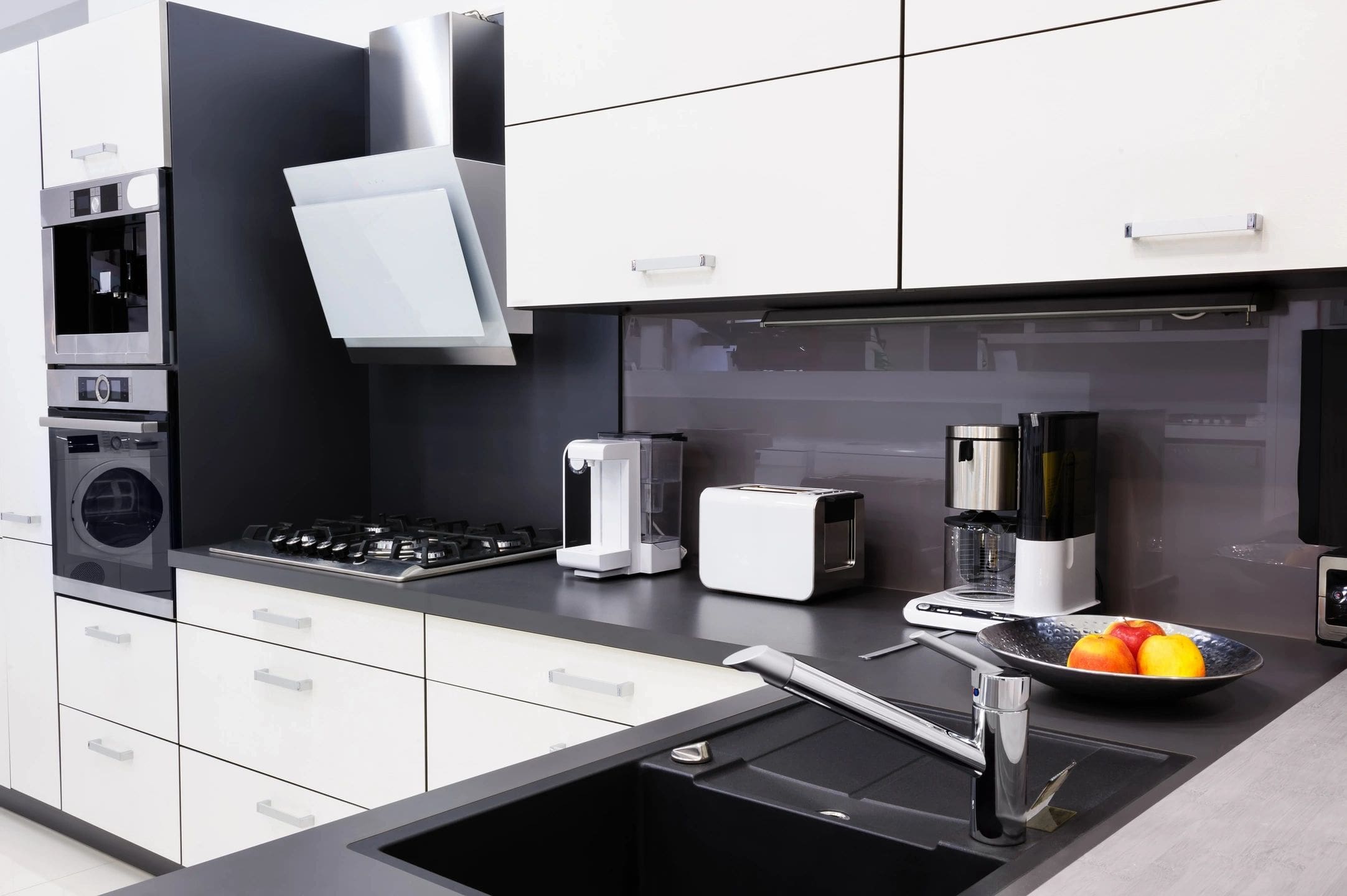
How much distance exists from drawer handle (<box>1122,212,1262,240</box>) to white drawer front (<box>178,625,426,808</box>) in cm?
152

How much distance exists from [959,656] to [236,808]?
2175mm

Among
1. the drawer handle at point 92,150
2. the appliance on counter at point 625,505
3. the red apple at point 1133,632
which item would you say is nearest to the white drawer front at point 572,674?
the appliance on counter at point 625,505

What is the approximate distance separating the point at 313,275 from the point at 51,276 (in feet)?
2.53

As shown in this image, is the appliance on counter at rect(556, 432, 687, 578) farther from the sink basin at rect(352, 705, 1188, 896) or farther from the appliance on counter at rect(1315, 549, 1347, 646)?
the appliance on counter at rect(1315, 549, 1347, 646)

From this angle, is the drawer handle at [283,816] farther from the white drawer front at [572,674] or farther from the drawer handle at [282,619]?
the white drawer front at [572,674]

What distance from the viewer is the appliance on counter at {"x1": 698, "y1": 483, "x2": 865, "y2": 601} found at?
203 cm

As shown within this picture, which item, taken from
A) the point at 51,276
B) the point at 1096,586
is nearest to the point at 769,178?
the point at 1096,586

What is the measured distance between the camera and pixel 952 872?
967mm

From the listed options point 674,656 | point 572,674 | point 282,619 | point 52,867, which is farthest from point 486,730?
point 52,867

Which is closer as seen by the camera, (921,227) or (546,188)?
(921,227)

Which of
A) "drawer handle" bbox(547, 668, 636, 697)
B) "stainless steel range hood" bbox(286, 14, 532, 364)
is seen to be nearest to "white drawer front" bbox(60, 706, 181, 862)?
"stainless steel range hood" bbox(286, 14, 532, 364)

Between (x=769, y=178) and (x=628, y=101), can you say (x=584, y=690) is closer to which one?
(x=769, y=178)

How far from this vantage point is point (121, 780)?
113 inches

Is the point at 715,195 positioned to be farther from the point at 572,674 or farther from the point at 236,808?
the point at 236,808
